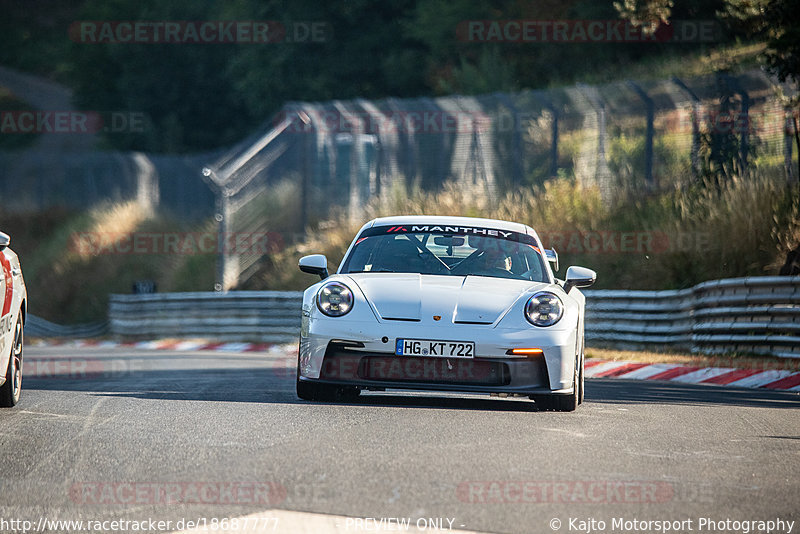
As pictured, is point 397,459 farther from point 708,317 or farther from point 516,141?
point 516,141

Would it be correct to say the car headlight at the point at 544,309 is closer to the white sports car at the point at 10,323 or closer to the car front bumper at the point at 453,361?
the car front bumper at the point at 453,361

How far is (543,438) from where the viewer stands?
775 cm

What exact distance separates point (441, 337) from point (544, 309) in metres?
0.79

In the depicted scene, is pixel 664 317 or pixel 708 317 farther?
pixel 664 317

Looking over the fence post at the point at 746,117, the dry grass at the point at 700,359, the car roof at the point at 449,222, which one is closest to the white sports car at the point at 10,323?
the car roof at the point at 449,222

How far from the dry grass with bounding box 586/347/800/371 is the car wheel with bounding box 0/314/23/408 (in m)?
7.73

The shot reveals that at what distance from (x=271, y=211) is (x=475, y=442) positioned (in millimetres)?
21593

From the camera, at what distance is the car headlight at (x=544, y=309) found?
8906 mm

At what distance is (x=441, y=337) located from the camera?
28.5ft

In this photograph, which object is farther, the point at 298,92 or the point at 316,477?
the point at 298,92

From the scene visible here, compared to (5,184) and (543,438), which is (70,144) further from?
(543,438)

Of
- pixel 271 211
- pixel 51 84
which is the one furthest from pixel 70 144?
pixel 271 211

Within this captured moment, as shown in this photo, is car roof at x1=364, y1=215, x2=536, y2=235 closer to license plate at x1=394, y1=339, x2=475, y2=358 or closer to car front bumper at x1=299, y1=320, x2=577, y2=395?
car front bumper at x1=299, y1=320, x2=577, y2=395

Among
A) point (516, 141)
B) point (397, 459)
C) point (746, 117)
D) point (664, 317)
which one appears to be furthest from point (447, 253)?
point (516, 141)
